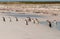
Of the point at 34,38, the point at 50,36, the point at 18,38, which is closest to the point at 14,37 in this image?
the point at 18,38

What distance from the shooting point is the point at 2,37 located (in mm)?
20859

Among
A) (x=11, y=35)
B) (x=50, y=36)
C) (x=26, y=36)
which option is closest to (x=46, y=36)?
(x=50, y=36)

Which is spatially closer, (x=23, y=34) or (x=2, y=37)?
(x=2, y=37)

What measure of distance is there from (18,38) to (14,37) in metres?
0.55

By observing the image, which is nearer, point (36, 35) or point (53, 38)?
point (53, 38)

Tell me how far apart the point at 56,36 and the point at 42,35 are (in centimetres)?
138

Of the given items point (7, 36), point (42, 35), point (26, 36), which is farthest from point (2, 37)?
point (42, 35)

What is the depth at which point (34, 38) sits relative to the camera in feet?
68.9

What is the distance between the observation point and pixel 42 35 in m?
22.5

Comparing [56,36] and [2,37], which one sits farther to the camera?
[56,36]

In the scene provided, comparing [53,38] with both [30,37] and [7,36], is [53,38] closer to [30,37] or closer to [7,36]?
[30,37]

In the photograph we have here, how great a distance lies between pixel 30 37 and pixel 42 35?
67.1 inches

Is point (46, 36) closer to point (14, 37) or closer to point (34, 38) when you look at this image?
point (34, 38)

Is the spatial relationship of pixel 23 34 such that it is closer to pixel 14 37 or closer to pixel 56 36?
pixel 14 37
